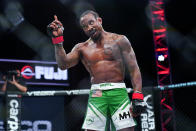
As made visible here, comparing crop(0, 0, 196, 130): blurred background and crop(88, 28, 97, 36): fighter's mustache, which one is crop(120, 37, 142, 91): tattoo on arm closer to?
crop(88, 28, 97, 36): fighter's mustache

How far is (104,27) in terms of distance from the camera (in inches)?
417

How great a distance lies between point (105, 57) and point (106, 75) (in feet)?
0.53

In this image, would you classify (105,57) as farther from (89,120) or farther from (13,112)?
(13,112)

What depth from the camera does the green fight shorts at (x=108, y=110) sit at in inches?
103

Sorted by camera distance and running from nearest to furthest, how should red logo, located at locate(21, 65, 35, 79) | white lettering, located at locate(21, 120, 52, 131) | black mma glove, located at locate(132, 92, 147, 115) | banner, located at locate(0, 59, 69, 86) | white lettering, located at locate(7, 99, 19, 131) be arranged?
black mma glove, located at locate(132, 92, 147, 115) → white lettering, located at locate(7, 99, 19, 131) → white lettering, located at locate(21, 120, 52, 131) → banner, located at locate(0, 59, 69, 86) → red logo, located at locate(21, 65, 35, 79)

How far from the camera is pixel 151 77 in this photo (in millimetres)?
10992

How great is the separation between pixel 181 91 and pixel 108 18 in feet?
11.3

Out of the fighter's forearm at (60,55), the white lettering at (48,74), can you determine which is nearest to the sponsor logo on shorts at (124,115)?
the fighter's forearm at (60,55)

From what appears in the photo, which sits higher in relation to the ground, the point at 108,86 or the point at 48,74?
the point at 48,74

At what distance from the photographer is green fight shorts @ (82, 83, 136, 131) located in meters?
2.61

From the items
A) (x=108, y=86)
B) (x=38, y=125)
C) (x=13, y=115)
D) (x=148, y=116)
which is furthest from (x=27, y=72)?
(x=108, y=86)

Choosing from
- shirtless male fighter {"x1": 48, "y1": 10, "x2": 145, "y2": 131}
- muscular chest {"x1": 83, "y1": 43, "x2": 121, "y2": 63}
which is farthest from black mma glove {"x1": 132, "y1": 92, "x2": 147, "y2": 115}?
muscular chest {"x1": 83, "y1": 43, "x2": 121, "y2": 63}

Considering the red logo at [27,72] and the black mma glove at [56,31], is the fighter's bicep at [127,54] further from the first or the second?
the red logo at [27,72]

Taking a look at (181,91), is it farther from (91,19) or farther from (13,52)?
(91,19)
